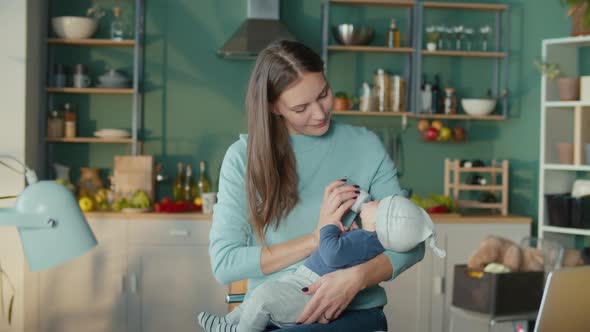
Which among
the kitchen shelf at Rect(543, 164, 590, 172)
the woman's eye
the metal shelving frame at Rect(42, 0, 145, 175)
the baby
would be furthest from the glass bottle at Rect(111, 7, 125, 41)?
the baby

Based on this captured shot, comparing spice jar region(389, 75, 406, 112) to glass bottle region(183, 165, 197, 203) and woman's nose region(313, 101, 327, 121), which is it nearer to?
glass bottle region(183, 165, 197, 203)

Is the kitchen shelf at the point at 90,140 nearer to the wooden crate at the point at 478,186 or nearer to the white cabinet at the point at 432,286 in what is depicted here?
the white cabinet at the point at 432,286

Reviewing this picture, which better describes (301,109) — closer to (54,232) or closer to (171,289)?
(54,232)

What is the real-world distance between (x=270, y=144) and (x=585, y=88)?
3235 mm

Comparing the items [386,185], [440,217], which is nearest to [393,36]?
[440,217]

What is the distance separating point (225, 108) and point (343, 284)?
11.8ft

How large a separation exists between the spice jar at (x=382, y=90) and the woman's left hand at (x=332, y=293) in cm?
341

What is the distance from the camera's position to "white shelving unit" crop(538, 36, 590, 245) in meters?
4.65

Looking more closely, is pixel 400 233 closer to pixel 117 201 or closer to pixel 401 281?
pixel 401 281

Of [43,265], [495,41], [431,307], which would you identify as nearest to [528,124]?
[495,41]

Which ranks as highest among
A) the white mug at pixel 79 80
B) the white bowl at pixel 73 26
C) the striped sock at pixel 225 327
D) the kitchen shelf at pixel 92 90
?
the white bowl at pixel 73 26

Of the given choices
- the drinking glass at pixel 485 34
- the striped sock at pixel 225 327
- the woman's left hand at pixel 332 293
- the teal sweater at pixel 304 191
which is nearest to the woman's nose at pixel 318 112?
the teal sweater at pixel 304 191

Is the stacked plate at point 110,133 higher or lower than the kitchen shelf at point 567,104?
lower

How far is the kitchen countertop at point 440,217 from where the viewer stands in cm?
464
